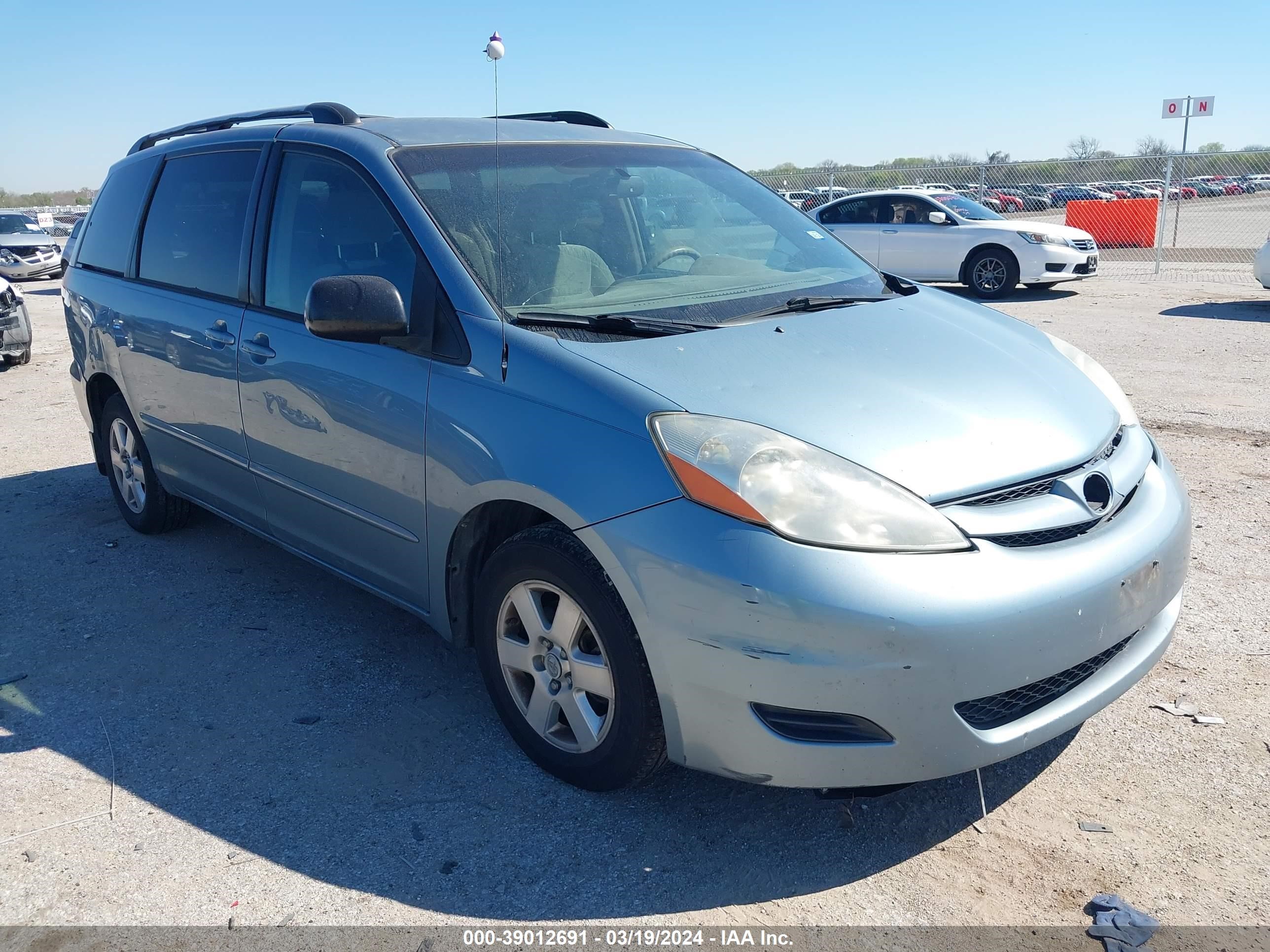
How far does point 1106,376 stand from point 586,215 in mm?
1857

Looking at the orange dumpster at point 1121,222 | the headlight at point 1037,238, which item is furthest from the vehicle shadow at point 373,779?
the orange dumpster at point 1121,222

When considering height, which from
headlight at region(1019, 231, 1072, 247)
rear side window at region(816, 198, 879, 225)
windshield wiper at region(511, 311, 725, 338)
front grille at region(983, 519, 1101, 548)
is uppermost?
rear side window at region(816, 198, 879, 225)

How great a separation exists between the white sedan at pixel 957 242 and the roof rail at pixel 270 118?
1022 centimetres

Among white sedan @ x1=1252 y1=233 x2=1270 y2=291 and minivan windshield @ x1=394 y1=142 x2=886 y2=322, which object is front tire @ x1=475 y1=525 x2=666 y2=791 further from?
white sedan @ x1=1252 y1=233 x2=1270 y2=291

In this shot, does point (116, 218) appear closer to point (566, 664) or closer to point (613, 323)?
point (613, 323)

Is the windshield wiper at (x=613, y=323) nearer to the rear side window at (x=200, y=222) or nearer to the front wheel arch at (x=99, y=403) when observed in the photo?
the rear side window at (x=200, y=222)

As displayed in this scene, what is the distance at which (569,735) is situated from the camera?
2.99m

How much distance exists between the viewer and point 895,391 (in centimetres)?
282

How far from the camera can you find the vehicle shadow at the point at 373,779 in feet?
8.68

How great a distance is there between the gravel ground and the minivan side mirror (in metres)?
1.28

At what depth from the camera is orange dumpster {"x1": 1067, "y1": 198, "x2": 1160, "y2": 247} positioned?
70.9 feet

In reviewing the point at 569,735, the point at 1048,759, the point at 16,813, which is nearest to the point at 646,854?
the point at 569,735

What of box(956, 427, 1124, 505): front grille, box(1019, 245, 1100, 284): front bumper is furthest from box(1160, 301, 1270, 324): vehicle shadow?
box(956, 427, 1124, 505): front grille

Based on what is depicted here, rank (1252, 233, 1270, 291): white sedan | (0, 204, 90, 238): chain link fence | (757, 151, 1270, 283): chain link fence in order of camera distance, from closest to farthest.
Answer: (1252, 233, 1270, 291): white sedan < (757, 151, 1270, 283): chain link fence < (0, 204, 90, 238): chain link fence
